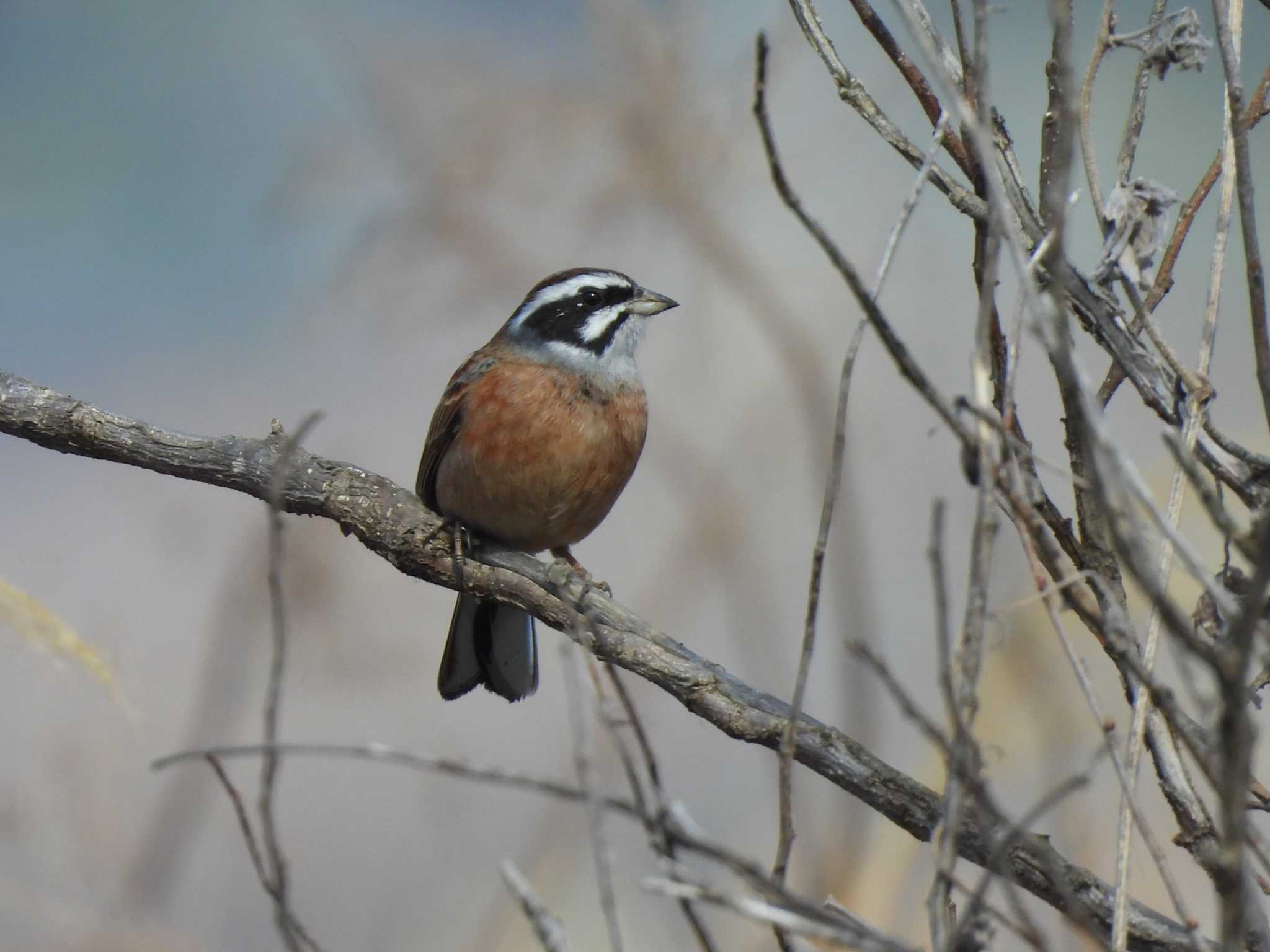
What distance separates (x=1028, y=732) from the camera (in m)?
4.32

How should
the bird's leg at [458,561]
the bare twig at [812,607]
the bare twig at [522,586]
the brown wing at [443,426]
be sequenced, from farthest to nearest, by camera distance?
the brown wing at [443,426]
the bird's leg at [458,561]
the bare twig at [522,586]
the bare twig at [812,607]

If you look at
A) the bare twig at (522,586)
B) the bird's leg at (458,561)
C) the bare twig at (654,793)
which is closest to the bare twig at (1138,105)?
the bare twig at (522,586)

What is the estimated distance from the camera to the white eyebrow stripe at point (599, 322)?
13.1 feet

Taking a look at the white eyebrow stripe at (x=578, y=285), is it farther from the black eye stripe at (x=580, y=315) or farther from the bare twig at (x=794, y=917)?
the bare twig at (x=794, y=917)

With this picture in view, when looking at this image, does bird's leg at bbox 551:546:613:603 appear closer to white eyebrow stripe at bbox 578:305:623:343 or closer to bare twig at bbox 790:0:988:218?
white eyebrow stripe at bbox 578:305:623:343

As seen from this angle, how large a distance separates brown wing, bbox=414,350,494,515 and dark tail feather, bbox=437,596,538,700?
351 mm

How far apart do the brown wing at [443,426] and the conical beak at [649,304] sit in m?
0.49

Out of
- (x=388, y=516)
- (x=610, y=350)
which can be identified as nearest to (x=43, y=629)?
(x=388, y=516)

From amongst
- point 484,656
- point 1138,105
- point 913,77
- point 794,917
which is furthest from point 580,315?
point 794,917

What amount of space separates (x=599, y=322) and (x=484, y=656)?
1.09m

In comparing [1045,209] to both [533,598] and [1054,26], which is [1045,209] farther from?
[533,598]

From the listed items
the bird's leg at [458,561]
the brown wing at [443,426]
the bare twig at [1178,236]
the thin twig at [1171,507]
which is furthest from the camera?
the brown wing at [443,426]

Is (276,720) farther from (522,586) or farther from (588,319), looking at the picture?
(588,319)

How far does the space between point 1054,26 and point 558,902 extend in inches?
141
